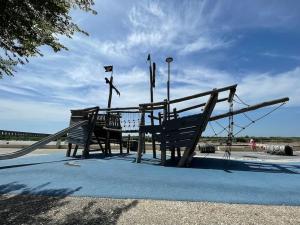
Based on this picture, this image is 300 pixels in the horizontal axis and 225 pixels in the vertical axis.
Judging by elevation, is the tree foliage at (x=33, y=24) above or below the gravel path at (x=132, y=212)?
above

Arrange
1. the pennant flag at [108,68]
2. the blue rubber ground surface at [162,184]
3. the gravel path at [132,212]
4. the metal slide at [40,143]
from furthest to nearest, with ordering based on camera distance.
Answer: the pennant flag at [108,68] → the metal slide at [40,143] → the blue rubber ground surface at [162,184] → the gravel path at [132,212]

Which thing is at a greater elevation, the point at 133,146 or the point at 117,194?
the point at 133,146

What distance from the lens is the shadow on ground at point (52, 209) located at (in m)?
5.65

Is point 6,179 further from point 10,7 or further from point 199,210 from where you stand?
point 199,210

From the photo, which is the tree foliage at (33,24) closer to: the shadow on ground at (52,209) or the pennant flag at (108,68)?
the shadow on ground at (52,209)

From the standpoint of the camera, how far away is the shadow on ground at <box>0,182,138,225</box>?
5648 millimetres

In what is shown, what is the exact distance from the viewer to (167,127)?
1254cm

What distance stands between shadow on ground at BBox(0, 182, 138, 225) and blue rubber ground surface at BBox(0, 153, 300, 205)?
0.63 feet

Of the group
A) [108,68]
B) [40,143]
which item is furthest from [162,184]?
[108,68]

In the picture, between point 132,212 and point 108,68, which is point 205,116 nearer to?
point 132,212

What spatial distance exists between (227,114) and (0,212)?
8173 millimetres

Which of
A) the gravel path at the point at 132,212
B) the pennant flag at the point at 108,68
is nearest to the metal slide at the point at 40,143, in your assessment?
the pennant flag at the point at 108,68

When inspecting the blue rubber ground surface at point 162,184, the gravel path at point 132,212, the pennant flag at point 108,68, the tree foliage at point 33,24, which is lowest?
the gravel path at point 132,212

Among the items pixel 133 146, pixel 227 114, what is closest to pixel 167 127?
A: pixel 227 114
